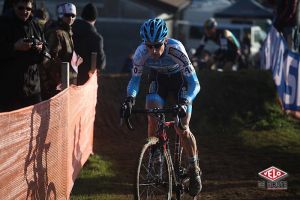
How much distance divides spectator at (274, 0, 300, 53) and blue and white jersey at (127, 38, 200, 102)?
7.46 m

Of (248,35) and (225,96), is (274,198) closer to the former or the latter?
(225,96)

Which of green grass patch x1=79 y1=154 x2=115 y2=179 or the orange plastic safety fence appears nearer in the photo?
the orange plastic safety fence

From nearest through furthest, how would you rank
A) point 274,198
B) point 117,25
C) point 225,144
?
point 274,198, point 225,144, point 117,25

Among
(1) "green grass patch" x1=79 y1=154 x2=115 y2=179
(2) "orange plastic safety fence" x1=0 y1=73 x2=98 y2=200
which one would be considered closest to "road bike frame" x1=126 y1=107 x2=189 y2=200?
(2) "orange plastic safety fence" x1=0 y1=73 x2=98 y2=200

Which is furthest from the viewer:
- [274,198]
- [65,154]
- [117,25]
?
[117,25]

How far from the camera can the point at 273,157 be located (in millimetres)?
10141

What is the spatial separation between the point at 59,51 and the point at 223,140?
4.39 meters

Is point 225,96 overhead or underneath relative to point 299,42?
underneath

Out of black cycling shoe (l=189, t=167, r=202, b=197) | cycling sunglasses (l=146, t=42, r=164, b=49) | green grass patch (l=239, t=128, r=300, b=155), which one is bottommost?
green grass patch (l=239, t=128, r=300, b=155)

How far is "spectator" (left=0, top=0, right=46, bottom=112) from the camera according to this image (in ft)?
20.7

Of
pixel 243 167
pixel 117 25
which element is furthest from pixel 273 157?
pixel 117 25

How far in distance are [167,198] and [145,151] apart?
26.4 inches

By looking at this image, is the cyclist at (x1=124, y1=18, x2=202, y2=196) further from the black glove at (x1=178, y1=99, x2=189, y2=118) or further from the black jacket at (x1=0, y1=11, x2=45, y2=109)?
the black jacket at (x1=0, y1=11, x2=45, y2=109)

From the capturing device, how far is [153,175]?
6.45 m
